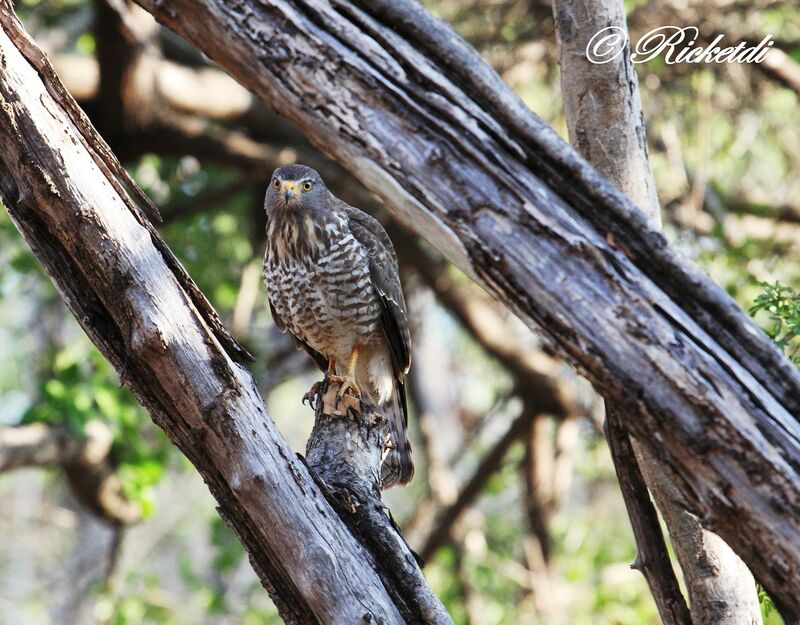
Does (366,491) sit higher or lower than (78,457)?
higher

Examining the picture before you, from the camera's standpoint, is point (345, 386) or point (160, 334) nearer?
point (160, 334)

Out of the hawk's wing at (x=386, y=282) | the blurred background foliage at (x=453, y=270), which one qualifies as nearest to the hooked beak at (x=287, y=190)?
the hawk's wing at (x=386, y=282)

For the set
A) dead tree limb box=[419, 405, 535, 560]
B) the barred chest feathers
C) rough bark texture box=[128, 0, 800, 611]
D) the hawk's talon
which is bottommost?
rough bark texture box=[128, 0, 800, 611]

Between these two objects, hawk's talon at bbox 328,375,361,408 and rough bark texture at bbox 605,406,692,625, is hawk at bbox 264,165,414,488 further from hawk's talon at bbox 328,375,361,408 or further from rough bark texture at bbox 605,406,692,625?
rough bark texture at bbox 605,406,692,625

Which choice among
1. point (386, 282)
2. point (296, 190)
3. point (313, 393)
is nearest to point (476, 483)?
point (386, 282)

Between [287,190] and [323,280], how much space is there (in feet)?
1.70

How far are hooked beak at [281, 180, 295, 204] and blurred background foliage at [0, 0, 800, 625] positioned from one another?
1.95 meters

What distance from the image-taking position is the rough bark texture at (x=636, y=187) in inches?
118

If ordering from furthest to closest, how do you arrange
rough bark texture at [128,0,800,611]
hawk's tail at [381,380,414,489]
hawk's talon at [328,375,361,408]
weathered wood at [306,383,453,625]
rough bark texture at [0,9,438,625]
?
hawk's tail at [381,380,414,489] → hawk's talon at [328,375,361,408] → weathered wood at [306,383,453,625] → rough bark texture at [0,9,438,625] → rough bark texture at [128,0,800,611]

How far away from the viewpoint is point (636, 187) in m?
3.07

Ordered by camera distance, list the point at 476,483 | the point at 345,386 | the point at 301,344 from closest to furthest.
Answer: the point at 345,386
the point at 301,344
the point at 476,483

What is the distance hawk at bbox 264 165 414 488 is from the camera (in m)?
4.86

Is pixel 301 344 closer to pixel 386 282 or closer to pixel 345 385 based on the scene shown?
pixel 386 282

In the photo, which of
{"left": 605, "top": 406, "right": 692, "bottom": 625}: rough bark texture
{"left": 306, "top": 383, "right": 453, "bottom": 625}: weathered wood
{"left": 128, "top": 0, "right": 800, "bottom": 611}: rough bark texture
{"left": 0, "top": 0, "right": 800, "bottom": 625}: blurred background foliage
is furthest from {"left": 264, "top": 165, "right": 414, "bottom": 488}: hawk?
{"left": 128, "top": 0, "right": 800, "bottom": 611}: rough bark texture
